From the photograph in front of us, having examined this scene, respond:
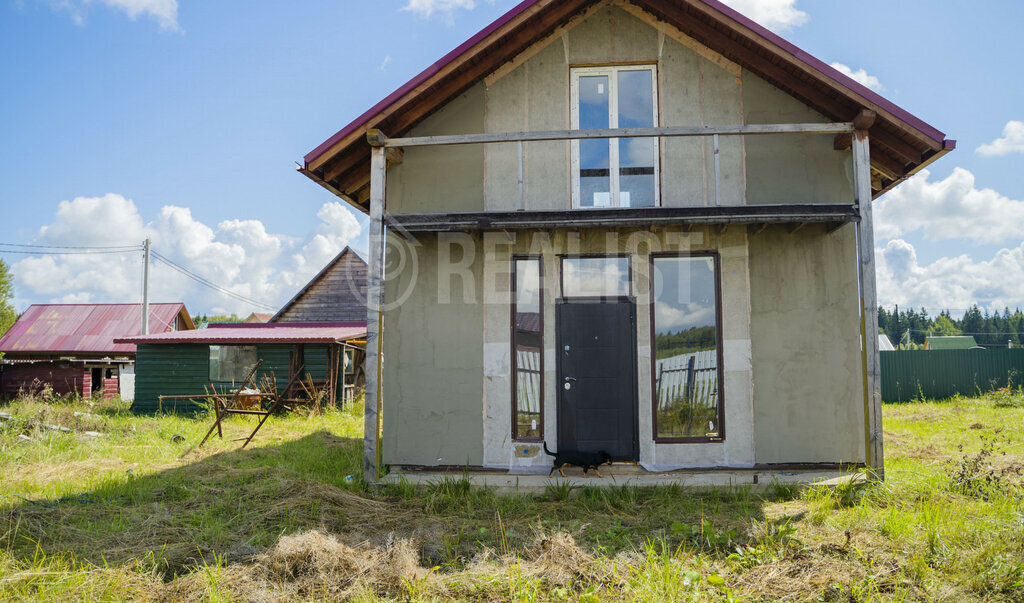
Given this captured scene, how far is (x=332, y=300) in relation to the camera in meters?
23.4

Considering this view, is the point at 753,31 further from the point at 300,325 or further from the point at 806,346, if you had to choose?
the point at 300,325

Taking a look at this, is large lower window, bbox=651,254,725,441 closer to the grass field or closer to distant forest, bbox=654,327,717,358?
distant forest, bbox=654,327,717,358

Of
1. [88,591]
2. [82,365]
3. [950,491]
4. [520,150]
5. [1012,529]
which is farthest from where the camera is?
[82,365]

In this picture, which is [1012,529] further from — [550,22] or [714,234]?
[550,22]

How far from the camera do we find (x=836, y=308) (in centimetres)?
755

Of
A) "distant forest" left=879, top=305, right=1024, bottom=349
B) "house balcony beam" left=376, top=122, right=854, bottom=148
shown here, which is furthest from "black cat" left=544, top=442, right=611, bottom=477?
"distant forest" left=879, top=305, right=1024, bottom=349

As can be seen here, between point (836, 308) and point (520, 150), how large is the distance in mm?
4350

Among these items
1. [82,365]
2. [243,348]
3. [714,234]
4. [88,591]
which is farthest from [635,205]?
[82,365]

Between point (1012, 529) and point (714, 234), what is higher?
point (714, 234)

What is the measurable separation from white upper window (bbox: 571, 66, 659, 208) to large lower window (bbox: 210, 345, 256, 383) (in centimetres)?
1297

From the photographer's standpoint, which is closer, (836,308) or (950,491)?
(950,491)

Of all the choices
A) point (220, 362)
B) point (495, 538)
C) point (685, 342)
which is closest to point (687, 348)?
point (685, 342)

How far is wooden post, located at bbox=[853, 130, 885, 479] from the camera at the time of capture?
261 inches

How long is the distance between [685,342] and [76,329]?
26633 mm
